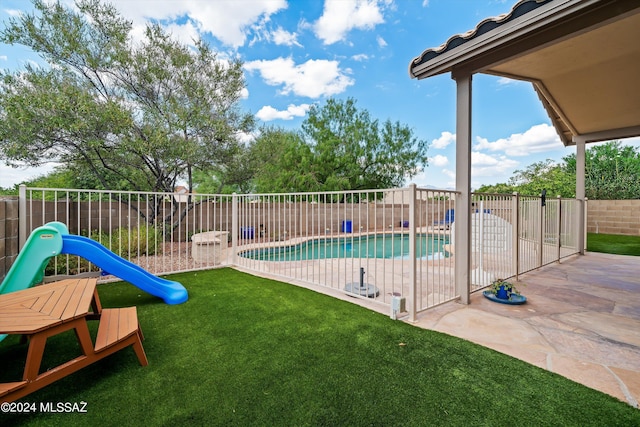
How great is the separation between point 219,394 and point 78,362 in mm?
903

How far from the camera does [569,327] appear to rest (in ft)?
8.90

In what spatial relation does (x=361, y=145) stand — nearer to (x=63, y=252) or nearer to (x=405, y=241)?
(x=405, y=241)

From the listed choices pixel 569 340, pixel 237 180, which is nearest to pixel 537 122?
pixel 237 180

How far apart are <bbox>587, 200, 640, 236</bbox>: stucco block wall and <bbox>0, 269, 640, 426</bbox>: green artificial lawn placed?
12.9 metres

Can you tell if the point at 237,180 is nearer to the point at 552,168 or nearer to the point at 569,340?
the point at 569,340

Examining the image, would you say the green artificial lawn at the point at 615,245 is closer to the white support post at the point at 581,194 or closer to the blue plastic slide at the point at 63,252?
the white support post at the point at 581,194

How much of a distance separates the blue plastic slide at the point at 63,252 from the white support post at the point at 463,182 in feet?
11.6

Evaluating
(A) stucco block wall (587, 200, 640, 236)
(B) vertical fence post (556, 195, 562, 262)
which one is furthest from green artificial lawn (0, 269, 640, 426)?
(A) stucco block wall (587, 200, 640, 236)

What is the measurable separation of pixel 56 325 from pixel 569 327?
14.0 feet

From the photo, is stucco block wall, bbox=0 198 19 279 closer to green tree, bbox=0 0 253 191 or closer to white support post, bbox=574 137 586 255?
green tree, bbox=0 0 253 191

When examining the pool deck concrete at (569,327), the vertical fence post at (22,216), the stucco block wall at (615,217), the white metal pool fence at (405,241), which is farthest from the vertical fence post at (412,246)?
the stucco block wall at (615,217)

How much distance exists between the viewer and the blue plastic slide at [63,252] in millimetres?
2441

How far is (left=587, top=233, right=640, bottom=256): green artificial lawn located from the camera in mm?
7211

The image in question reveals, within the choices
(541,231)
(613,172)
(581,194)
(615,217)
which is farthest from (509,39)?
(613,172)
